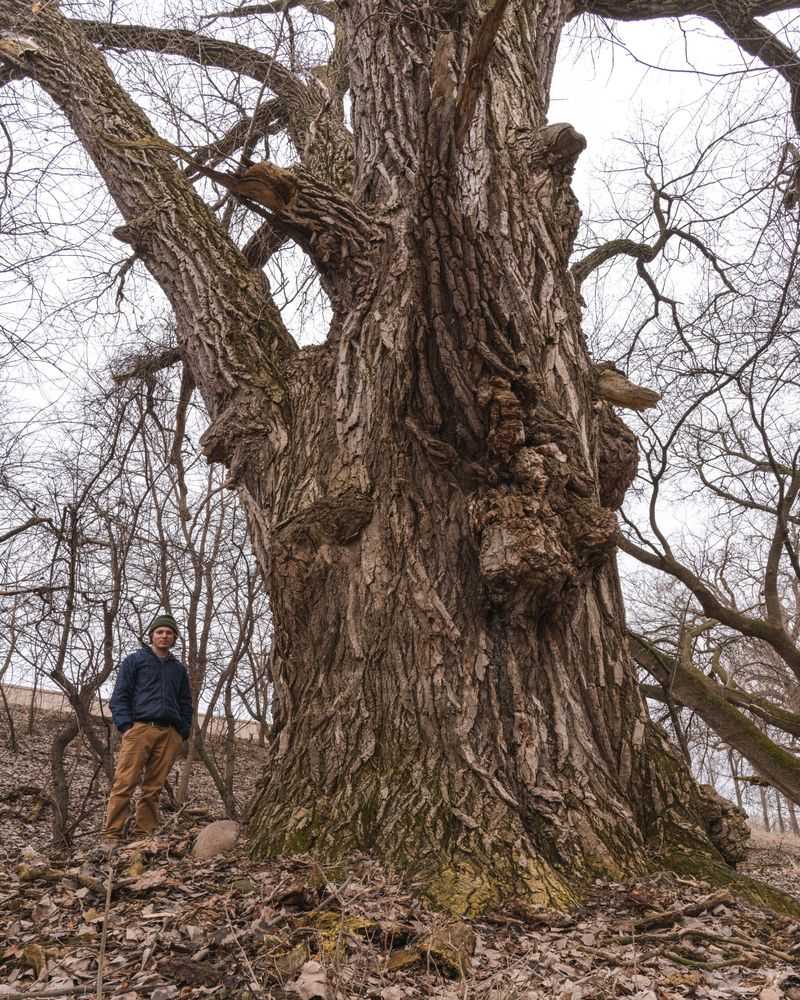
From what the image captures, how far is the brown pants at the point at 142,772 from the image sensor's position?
462 cm

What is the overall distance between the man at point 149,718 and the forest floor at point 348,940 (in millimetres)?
1936

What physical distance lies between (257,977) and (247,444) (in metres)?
2.42

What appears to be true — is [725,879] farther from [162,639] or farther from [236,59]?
[236,59]

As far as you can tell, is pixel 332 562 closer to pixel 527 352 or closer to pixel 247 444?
pixel 247 444

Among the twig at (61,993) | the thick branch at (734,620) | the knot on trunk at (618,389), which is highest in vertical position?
the knot on trunk at (618,389)

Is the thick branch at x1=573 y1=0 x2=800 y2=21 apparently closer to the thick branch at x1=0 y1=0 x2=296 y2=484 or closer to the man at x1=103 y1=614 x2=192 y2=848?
the thick branch at x1=0 y1=0 x2=296 y2=484

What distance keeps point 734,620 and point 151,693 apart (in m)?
4.42

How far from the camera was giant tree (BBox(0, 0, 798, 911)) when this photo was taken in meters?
2.75

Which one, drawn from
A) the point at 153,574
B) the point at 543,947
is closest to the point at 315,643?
the point at 543,947

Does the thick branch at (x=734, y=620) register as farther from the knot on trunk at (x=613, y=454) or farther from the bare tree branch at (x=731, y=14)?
the bare tree branch at (x=731, y=14)

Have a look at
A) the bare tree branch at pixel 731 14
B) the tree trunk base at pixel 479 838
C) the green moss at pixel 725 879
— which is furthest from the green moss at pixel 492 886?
the bare tree branch at pixel 731 14

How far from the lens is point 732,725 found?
5547 millimetres

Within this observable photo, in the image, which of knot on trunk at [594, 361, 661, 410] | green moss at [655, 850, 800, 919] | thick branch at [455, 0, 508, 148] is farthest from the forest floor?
thick branch at [455, 0, 508, 148]

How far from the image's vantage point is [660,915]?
230 cm
